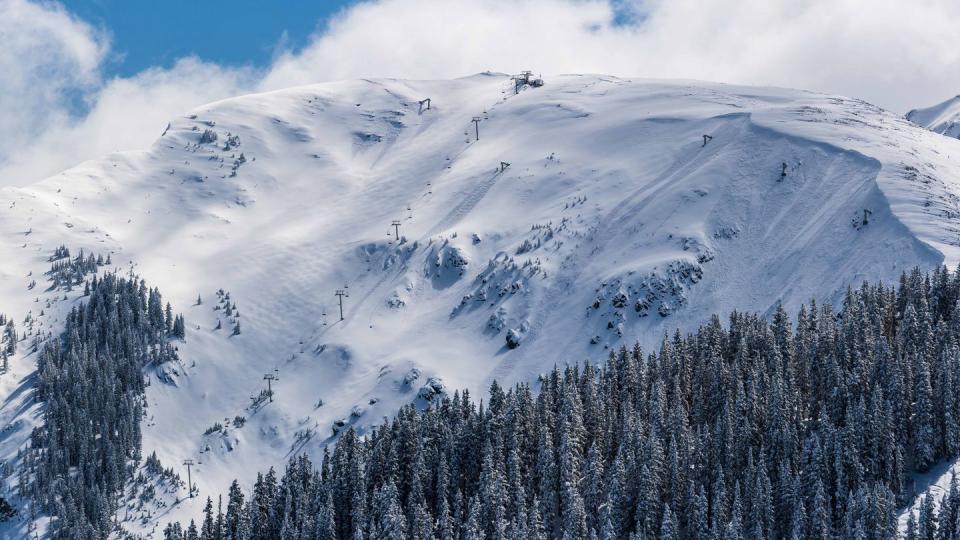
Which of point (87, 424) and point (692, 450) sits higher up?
point (87, 424)

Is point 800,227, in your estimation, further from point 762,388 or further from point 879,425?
point 879,425

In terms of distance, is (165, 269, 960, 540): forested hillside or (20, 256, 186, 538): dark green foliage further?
(20, 256, 186, 538): dark green foliage

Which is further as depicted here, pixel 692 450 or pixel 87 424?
pixel 87 424

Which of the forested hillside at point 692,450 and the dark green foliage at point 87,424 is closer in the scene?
the forested hillside at point 692,450

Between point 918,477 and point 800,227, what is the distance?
86314mm

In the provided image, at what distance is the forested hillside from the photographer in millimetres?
102250

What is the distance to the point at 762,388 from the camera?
11925 centimetres

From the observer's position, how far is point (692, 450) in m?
112

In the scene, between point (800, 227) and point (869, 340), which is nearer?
point (869, 340)

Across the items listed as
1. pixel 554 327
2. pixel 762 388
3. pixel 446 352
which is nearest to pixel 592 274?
pixel 554 327

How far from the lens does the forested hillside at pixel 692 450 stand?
335 feet

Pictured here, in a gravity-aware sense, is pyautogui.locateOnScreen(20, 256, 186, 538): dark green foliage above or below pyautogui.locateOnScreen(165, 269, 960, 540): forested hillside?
above

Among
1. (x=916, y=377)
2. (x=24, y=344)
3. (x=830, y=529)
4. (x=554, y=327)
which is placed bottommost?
(x=830, y=529)

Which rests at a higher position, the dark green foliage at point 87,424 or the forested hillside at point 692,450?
the dark green foliage at point 87,424
